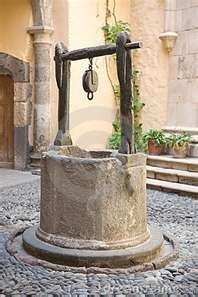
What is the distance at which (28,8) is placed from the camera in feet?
21.7

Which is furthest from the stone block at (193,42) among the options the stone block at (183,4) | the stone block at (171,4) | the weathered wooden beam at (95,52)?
the weathered wooden beam at (95,52)

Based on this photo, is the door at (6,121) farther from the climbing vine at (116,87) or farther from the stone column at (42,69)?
the climbing vine at (116,87)

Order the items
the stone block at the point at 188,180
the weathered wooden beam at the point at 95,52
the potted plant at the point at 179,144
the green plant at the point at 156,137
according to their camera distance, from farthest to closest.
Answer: the green plant at the point at 156,137
the potted plant at the point at 179,144
the stone block at the point at 188,180
the weathered wooden beam at the point at 95,52

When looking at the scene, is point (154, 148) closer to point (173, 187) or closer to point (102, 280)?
point (173, 187)

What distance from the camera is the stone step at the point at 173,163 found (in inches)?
232

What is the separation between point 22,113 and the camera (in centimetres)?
669

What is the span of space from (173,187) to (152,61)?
101 inches

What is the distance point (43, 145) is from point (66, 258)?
396 cm

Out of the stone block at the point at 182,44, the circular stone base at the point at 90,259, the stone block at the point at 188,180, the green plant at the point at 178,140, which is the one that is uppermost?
the stone block at the point at 182,44

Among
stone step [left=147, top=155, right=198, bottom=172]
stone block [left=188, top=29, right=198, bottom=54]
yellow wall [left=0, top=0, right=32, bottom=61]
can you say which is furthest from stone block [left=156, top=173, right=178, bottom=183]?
yellow wall [left=0, top=0, right=32, bottom=61]

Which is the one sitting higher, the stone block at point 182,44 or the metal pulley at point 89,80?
the stone block at point 182,44

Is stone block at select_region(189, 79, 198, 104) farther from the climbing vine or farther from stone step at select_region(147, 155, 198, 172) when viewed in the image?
stone step at select_region(147, 155, 198, 172)

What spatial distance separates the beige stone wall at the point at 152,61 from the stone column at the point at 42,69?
1657 mm

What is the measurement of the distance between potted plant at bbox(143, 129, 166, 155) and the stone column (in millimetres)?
1581
